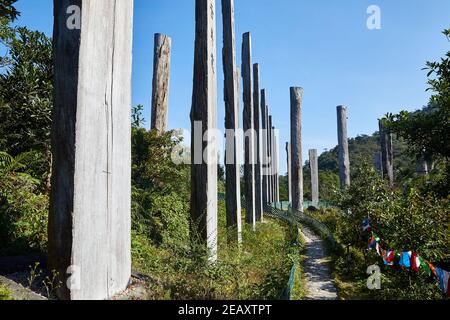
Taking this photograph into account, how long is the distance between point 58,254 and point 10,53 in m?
6.64

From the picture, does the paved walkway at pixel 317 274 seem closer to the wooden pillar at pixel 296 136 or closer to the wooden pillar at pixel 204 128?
the wooden pillar at pixel 204 128

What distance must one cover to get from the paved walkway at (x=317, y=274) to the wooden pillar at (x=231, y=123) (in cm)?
198

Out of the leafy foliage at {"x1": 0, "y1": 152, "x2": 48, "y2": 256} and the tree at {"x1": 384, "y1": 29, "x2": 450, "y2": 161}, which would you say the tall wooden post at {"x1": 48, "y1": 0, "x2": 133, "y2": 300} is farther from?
the tree at {"x1": 384, "y1": 29, "x2": 450, "y2": 161}

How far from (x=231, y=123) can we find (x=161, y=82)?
150 inches

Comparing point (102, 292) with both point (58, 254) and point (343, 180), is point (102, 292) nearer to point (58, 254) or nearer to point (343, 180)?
point (58, 254)

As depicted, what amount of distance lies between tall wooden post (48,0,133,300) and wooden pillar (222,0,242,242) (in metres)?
5.82

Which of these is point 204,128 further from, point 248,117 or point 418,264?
point 248,117

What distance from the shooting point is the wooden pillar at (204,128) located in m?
5.89

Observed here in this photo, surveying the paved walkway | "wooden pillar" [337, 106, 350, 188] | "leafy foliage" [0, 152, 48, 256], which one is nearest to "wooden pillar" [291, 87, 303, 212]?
"wooden pillar" [337, 106, 350, 188]

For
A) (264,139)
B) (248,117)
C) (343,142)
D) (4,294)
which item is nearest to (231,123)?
(248,117)

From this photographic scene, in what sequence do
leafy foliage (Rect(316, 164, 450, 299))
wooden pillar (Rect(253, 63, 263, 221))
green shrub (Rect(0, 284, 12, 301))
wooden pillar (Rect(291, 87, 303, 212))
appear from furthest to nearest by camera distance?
A: wooden pillar (Rect(291, 87, 303, 212)) < wooden pillar (Rect(253, 63, 263, 221)) < leafy foliage (Rect(316, 164, 450, 299)) < green shrub (Rect(0, 284, 12, 301))

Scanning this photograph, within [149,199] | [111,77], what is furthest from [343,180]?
[111,77]

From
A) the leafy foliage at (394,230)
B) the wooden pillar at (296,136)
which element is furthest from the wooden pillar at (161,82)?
the wooden pillar at (296,136)

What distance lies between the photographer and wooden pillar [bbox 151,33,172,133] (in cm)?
1266
